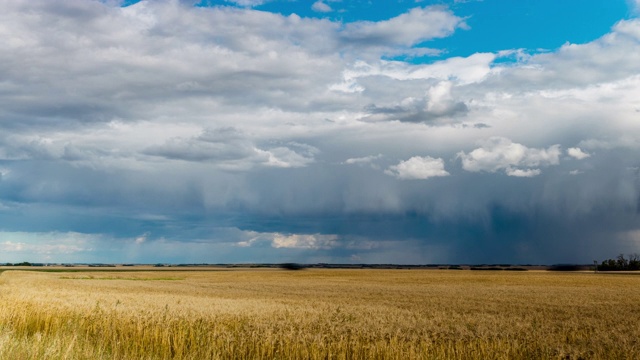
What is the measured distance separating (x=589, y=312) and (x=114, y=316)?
28084 mm

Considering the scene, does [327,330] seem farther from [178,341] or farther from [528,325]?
[528,325]

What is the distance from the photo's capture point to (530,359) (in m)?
16.8

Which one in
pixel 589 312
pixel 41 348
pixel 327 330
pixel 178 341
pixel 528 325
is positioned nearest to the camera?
pixel 41 348

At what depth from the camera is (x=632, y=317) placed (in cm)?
3288

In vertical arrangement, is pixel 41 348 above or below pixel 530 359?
above

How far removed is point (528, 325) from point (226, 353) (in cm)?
1609

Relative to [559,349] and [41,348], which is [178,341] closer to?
[41,348]

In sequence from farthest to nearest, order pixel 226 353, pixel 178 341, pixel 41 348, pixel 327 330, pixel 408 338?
pixel 327 330, pixel 408 338, pixel 178 341, pixel 226 353, pixel 41 348

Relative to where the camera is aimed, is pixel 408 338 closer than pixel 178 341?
No

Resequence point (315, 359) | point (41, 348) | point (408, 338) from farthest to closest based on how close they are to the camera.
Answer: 1. point (408, 338)
2. point (315, 359)
3. point (41, 348)

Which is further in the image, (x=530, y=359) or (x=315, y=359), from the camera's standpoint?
(x=530, y=359)

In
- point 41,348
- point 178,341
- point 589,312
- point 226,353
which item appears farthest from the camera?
point 589,312

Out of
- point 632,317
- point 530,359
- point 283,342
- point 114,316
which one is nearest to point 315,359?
point 283,342

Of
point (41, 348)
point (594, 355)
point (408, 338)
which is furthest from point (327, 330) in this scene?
point (41, 348)
